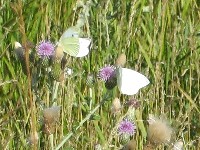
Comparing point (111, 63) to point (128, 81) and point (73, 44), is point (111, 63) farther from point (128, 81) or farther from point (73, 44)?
point (128, 81)

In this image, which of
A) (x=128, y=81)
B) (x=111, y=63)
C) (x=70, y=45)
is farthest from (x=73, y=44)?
(x=111, y=63)

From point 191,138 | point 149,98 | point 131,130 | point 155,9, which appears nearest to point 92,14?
point 155,9

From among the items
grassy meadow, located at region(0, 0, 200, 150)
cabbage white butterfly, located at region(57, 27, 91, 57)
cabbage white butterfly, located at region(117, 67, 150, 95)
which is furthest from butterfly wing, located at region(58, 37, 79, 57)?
grassy meadow, located at region(0, 0, 200, 150)

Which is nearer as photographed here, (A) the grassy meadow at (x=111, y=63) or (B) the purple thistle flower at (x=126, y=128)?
(B) the purple thistle flower at (x=126, y=128)

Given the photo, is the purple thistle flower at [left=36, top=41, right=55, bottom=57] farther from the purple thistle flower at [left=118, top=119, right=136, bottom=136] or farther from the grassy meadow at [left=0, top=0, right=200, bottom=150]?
the grassy meadow at [left=0, top=0, right=200, bottom=150]

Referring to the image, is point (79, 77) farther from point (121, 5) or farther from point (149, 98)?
point (121, 5)

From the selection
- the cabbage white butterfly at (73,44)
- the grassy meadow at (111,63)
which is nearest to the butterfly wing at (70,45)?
the cabbage white butterfly at (73,44)

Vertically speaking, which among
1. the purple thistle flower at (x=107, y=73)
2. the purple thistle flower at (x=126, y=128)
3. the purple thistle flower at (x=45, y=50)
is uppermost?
the purple thistle flower at (x=45, y=50)

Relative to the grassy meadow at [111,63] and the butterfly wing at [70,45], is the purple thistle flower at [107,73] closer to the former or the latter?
the butterfly wing at [70,45]
